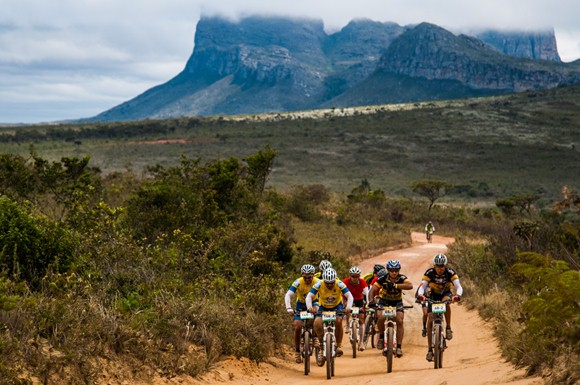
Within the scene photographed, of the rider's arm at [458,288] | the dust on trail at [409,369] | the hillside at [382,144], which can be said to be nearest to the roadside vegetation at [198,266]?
the dust on trail at [409,369]

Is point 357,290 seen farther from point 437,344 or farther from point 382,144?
point 382,144

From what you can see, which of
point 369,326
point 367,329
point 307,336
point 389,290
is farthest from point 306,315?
point 369,326

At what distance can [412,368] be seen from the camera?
12.0 meters

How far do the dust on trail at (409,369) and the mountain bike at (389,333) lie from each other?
26 cm

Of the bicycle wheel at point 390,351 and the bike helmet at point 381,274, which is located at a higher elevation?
the bike helmet at point 381,274

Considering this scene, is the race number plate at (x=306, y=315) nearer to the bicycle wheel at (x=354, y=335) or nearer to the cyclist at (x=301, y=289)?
the cyclist at (x=301, y=289)

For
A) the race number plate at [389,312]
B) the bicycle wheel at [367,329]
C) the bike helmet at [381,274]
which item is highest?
the bike helmet at [381,274]

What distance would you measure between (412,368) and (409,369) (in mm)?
146

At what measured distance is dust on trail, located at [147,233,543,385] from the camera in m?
10.2

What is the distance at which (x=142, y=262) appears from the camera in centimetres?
1309

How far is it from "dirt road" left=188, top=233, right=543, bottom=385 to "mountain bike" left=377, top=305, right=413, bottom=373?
0.27m

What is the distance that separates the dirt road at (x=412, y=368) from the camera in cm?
1034

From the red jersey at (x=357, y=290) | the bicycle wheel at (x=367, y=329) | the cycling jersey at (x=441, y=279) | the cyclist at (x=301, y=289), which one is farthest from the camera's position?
the bicycle wheel at (x=367, y=329)

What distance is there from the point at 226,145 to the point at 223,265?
72.5 metres
